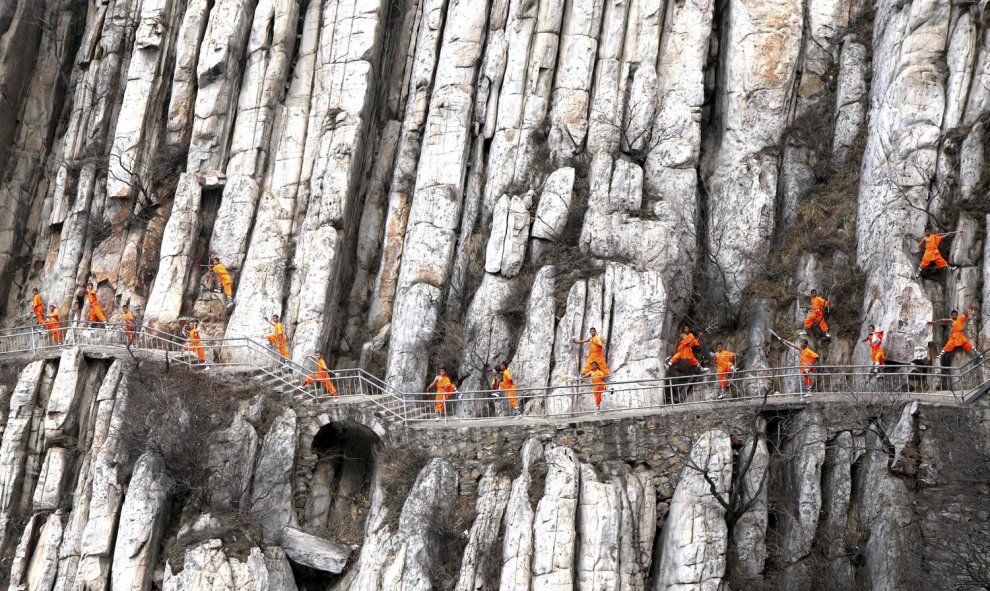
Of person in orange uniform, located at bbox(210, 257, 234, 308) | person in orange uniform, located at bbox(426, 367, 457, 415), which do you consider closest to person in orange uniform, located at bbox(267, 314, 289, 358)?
person in orange uniform, located at bbox(210, 257, 234, 308)

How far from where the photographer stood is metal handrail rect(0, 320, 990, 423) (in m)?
32.1

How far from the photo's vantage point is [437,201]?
4016 cm

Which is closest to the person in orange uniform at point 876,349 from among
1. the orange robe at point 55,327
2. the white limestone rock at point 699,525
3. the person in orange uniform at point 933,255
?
the person in orange uniform at point 933,255

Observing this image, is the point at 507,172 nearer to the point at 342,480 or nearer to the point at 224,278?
the point at 224,278

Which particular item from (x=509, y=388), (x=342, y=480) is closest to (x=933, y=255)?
(x=509, y=388)

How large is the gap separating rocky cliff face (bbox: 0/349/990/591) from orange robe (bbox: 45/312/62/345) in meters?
1.76

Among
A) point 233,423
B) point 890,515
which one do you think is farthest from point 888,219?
point 233,423

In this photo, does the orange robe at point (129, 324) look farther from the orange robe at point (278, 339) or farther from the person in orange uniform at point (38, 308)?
the orange robe at point (278, 339)

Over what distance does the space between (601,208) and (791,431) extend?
9188mm

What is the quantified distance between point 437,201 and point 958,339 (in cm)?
1490

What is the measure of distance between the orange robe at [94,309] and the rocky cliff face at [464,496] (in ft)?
6.94

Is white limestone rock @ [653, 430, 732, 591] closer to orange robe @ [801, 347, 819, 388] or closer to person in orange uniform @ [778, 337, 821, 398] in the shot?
person in orange uniform @ [778, 337, 821, 398]

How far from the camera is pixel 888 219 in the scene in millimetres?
35094

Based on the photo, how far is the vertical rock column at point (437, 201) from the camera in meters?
38.2
